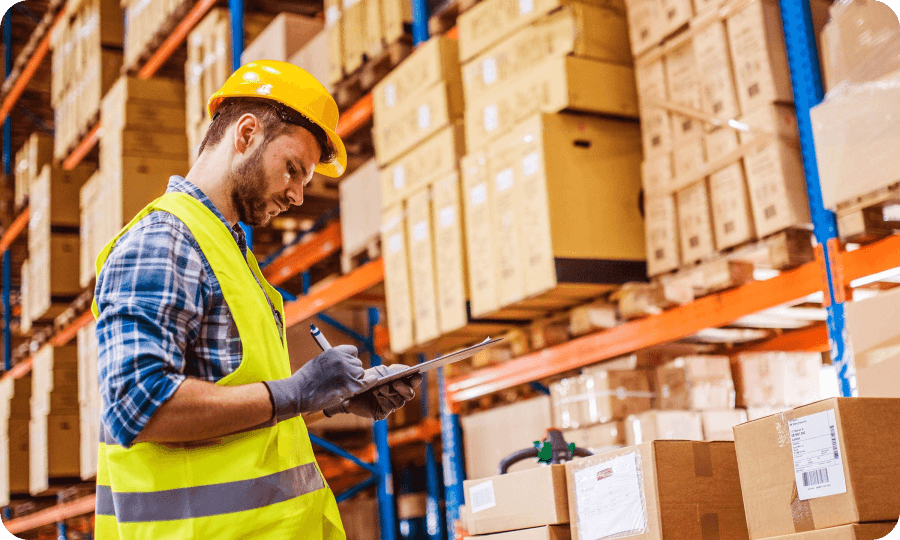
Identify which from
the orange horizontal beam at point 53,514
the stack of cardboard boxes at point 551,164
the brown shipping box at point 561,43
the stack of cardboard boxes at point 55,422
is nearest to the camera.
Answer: the stack of cardboard boxes at point 551,164

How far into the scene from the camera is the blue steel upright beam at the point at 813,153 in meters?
3.11

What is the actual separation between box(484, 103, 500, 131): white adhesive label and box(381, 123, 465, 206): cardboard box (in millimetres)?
312

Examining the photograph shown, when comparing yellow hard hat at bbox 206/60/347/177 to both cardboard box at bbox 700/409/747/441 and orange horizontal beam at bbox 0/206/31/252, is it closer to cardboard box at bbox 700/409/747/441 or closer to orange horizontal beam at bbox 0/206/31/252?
cardboard box at bbox 700/409/747/441

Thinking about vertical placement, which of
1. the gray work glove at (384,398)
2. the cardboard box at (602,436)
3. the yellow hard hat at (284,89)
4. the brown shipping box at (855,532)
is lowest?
the brown shipping box at (855,532)

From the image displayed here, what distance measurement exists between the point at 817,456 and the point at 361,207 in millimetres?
3883

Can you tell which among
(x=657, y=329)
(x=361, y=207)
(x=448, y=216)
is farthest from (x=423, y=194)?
(x=657, y=329)

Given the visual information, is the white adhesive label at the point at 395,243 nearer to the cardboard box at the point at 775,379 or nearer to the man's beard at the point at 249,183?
the cardboard box at the point at 775,379

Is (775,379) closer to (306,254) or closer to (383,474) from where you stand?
(383,474)

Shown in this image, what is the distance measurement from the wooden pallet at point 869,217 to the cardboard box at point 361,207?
2.85 m

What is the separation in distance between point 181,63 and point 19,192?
4001 millimetres

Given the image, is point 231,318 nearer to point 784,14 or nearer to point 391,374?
point 391,374

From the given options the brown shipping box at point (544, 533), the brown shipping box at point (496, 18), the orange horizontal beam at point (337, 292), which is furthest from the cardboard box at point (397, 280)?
the brown shipping box at point (544, 533)

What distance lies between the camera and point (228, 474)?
69.4 inches

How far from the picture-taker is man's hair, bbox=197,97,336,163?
6.91ft
